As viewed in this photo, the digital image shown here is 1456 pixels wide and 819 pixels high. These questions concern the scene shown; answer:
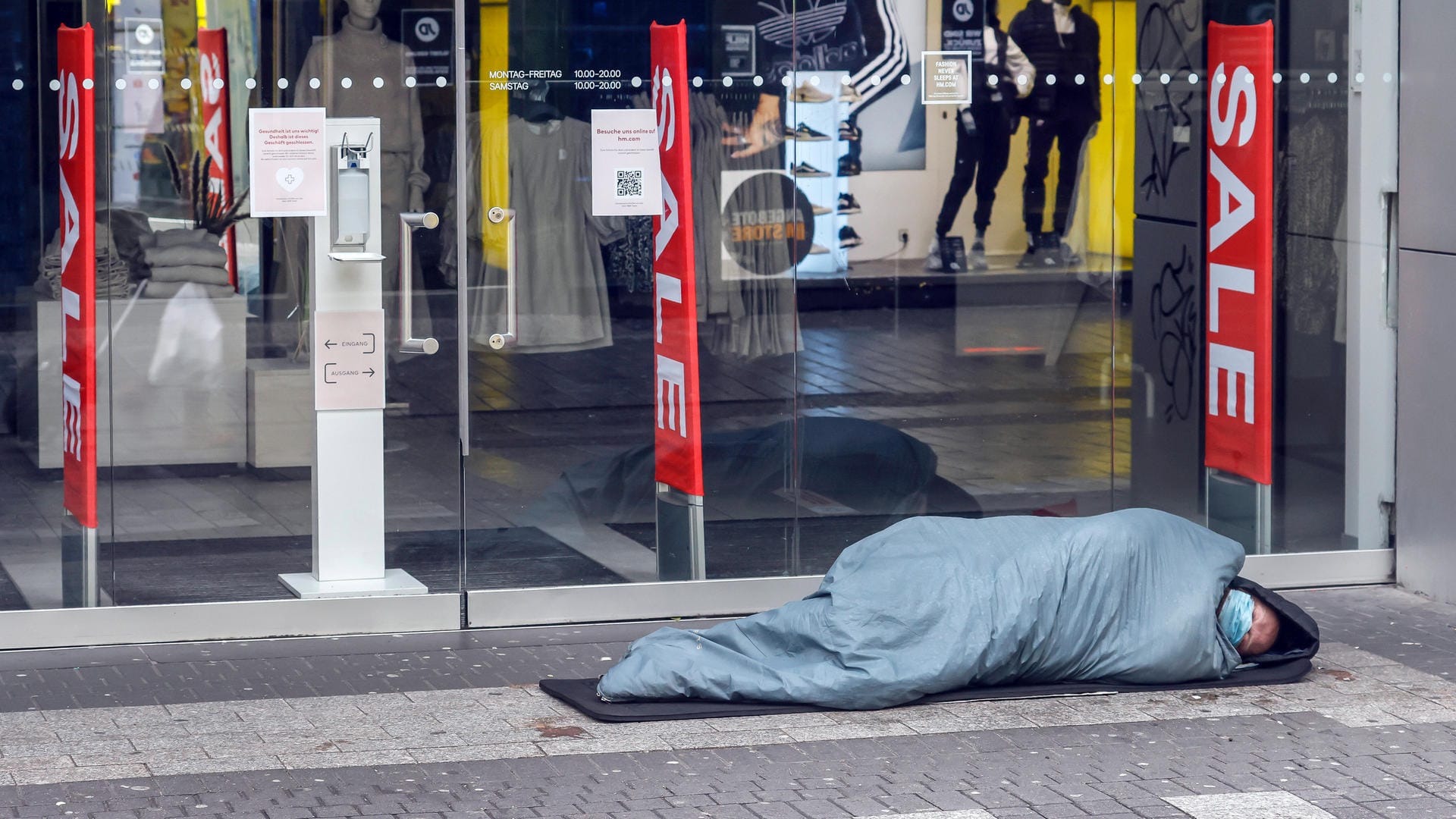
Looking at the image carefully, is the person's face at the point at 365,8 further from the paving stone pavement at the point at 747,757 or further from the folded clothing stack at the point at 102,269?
the paving stone pavement at the point at 747,757

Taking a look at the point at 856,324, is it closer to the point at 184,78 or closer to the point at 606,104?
the point at 606,104

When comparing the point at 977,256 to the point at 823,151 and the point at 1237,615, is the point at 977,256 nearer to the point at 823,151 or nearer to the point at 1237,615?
the point at 823,151

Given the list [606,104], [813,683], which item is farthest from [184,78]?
[813,683]

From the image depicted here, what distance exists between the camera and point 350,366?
7012 millimetres

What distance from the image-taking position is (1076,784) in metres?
5.21

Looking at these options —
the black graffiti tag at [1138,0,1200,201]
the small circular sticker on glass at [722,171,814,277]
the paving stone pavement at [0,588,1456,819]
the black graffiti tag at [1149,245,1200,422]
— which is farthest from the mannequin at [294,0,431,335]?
the black graffiti tag at [1149,245,1200,422]

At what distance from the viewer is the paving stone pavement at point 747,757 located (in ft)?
16.5

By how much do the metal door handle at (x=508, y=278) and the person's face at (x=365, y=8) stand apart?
0.82 m

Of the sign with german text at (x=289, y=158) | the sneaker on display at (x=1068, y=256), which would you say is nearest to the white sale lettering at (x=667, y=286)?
the sign with german text at (x=289, y=158)

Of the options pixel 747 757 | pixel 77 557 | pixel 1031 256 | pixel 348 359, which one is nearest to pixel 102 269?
pixel 348 359

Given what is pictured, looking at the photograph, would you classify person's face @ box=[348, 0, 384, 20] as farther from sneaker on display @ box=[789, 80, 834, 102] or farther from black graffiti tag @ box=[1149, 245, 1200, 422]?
black graffiti tag @ box=[1149, 245, 1200, 422]

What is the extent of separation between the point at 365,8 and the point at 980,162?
7.89 ft

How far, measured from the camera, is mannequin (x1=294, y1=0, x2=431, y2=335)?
692 cm

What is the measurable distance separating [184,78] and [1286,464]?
4.62 meters
